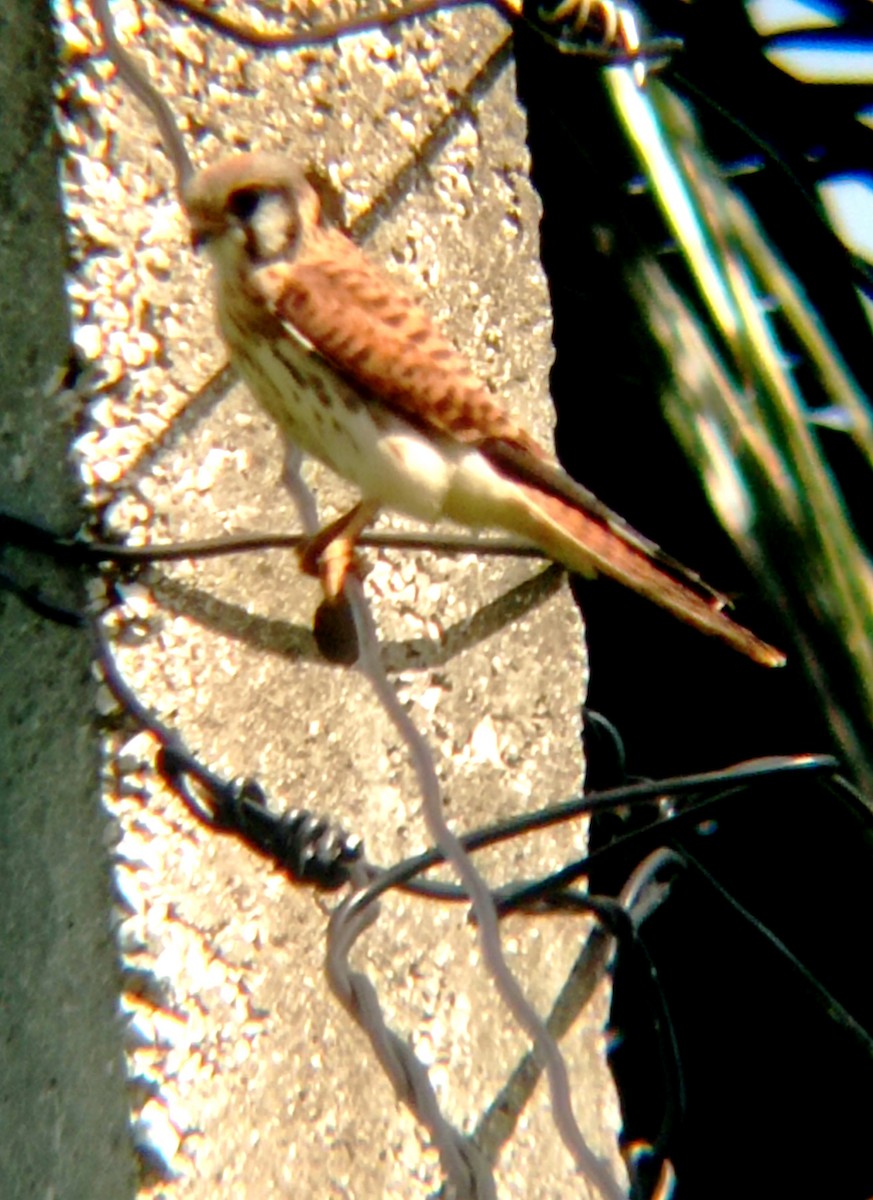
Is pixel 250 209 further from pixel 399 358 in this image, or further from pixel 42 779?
pixel 42 779

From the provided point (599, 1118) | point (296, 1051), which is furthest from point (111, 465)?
point (599, 1118)

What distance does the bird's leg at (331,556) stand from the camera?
3.86 ft

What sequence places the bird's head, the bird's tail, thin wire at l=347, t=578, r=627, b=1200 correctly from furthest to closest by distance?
1. the bird's tail
2. the bird's head
3. thin wire at l=347, t=578, r=627, b=1200

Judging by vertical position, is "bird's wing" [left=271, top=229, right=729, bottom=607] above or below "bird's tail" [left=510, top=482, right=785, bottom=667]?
above

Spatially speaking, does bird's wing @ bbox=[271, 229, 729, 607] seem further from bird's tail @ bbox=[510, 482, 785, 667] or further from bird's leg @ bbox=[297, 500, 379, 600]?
bird's leg @ bbox=[297, 500, 379, 600]

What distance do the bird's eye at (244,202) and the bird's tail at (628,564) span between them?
37cm

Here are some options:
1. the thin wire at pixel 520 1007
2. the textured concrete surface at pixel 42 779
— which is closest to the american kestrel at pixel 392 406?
the textured concrete surface at pixel 42 779

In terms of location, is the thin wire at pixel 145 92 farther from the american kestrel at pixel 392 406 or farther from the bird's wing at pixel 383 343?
the bird's wing at pixel 383 343

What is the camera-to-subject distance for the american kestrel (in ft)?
4.76

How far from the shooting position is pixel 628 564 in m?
1.50

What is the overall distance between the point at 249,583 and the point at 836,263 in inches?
34.5

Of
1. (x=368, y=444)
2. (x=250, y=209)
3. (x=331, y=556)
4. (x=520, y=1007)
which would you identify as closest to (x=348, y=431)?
(x=368, y=444)

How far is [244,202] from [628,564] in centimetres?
48

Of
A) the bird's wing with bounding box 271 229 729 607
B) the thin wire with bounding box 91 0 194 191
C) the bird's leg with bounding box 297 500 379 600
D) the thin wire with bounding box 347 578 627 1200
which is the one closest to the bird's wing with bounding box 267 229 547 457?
the bird's wing with bounding box 271 229 729 607
